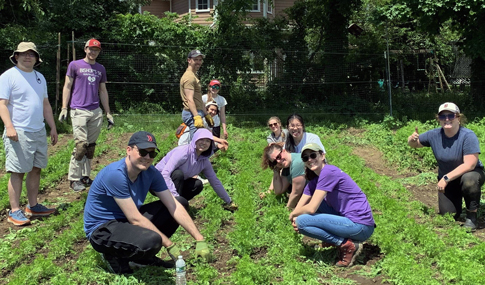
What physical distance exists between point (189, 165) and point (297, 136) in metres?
1.46

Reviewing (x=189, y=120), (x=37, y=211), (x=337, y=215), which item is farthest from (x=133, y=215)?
(x=189, y=120)

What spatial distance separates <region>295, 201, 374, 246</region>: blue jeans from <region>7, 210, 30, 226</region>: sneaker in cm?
331

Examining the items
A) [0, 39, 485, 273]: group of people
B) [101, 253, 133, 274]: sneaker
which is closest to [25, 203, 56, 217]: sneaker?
[0, 39, 485, 273]: group of people

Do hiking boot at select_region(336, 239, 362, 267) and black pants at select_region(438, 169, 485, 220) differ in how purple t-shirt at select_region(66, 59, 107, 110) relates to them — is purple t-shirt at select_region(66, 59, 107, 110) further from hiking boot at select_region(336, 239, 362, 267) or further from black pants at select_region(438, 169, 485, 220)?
black pants at select_region(438, 169, 485, 220)

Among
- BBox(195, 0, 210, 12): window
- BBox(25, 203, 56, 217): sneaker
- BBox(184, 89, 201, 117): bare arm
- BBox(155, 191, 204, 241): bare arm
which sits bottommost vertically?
BBox(25, 203, 56, 217): sneaker

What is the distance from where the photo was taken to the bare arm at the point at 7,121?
561 cm

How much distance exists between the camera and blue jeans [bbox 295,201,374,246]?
4582 millimetres

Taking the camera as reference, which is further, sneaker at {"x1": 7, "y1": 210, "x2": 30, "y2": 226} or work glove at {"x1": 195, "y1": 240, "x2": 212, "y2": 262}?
sneaker at {"x1": 7, "y1": 210, "x2": 30, "y2": 226}

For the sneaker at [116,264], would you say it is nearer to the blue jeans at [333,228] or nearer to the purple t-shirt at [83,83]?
the blue jeans at [333,228]

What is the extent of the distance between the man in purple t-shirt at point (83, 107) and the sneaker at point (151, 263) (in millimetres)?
2968

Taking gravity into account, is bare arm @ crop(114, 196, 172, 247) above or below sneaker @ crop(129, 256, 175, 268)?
above

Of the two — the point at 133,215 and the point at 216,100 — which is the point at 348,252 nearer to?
the point at 133,215

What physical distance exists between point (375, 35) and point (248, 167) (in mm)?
8499

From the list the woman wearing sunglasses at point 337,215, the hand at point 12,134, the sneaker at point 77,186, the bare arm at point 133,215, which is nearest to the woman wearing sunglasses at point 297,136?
the woman wearing sunglasses at point 337,215
